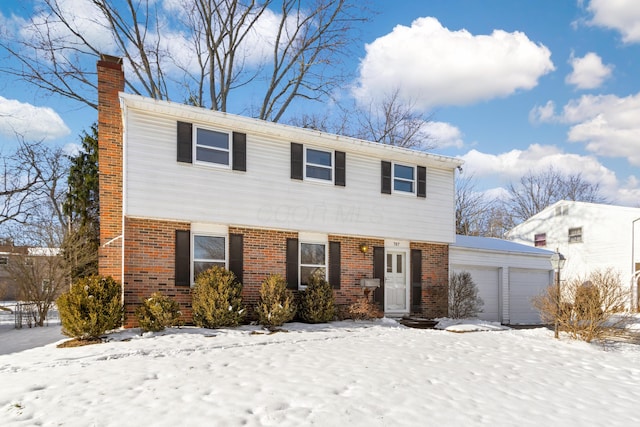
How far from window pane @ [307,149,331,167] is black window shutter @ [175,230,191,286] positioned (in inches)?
158

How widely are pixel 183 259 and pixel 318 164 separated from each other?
4575 millimetres

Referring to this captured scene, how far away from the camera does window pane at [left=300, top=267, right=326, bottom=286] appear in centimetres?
1170

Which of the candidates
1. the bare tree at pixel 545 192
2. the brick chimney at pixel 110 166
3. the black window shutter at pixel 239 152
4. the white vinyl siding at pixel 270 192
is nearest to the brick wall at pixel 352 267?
the white vinyl siding at pixel 270 192

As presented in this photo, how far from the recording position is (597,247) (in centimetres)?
2134

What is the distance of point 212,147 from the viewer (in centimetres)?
1045

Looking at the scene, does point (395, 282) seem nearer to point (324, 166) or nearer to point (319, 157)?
point (324, 166)

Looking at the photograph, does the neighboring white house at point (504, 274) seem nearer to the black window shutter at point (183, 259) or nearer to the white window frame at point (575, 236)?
the white window frame at point (575, 236)

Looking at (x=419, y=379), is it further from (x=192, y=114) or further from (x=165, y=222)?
(x=192, y=114)

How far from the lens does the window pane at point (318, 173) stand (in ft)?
38.8

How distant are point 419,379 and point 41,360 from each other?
597 centimetres

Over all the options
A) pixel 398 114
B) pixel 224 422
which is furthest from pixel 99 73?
pixel 398 114

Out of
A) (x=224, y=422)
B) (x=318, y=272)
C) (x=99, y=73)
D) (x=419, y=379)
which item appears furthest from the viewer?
(x=318, y=272)

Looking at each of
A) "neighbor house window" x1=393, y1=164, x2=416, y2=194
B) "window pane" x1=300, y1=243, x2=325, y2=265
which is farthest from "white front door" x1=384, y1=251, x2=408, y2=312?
"window pane" x1=300, y1=243, x2=325, y2=265

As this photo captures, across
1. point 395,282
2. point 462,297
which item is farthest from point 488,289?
point 395,282
